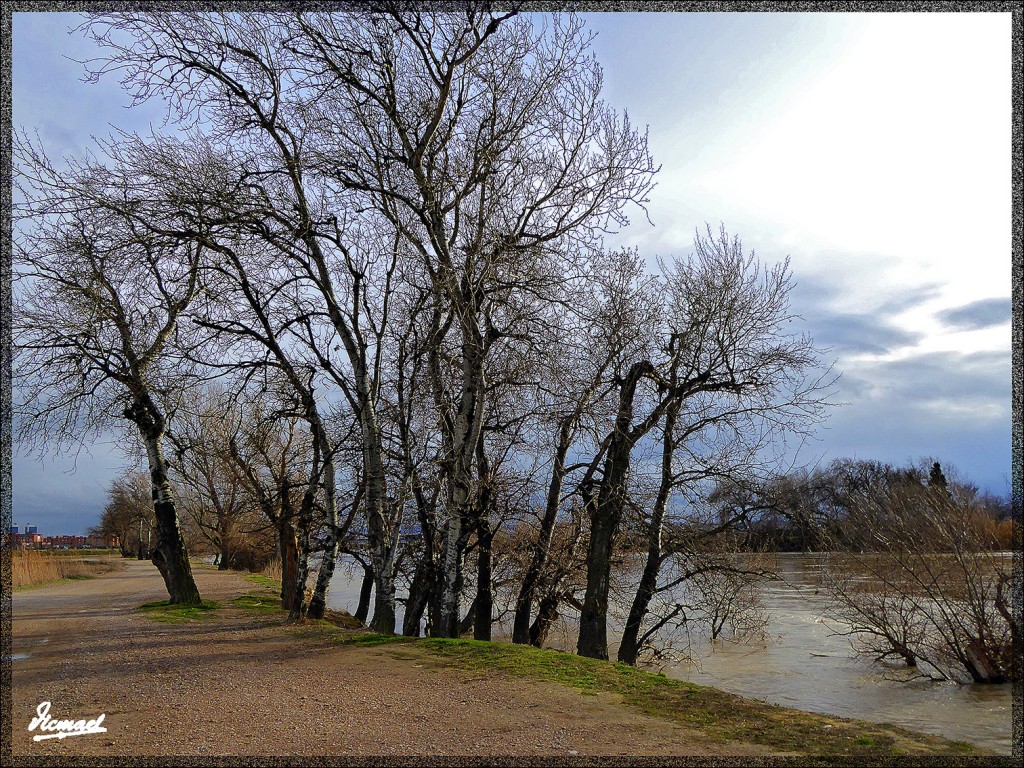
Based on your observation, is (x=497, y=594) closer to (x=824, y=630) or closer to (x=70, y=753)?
(x=824, y=630)

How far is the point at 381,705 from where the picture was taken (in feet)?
23.7

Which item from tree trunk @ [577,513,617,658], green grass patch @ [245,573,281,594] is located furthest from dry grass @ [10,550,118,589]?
tree trunk @ [577,513,617,658]

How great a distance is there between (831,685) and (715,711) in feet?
27.0

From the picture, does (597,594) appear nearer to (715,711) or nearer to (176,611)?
(715,711)

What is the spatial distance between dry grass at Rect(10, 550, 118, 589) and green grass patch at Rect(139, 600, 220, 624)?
9.53 metres

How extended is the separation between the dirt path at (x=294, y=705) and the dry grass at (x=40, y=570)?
52.9 ft

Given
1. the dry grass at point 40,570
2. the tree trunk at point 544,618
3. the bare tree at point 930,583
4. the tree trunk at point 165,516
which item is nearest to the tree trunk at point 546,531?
the tree trunk at point 544,618

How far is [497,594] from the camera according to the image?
56.7ft

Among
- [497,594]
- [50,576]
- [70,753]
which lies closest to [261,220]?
[70,753]

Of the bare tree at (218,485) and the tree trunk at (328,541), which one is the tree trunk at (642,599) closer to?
the tree trunk at (328,541)

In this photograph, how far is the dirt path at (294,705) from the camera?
18.9ft

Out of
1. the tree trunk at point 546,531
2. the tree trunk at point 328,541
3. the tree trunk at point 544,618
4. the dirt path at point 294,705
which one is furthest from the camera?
the tree trunk at point 544,618

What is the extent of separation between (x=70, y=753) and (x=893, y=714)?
36.2 feet

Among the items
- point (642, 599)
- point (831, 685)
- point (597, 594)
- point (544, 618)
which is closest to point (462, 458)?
point (597, 594)
